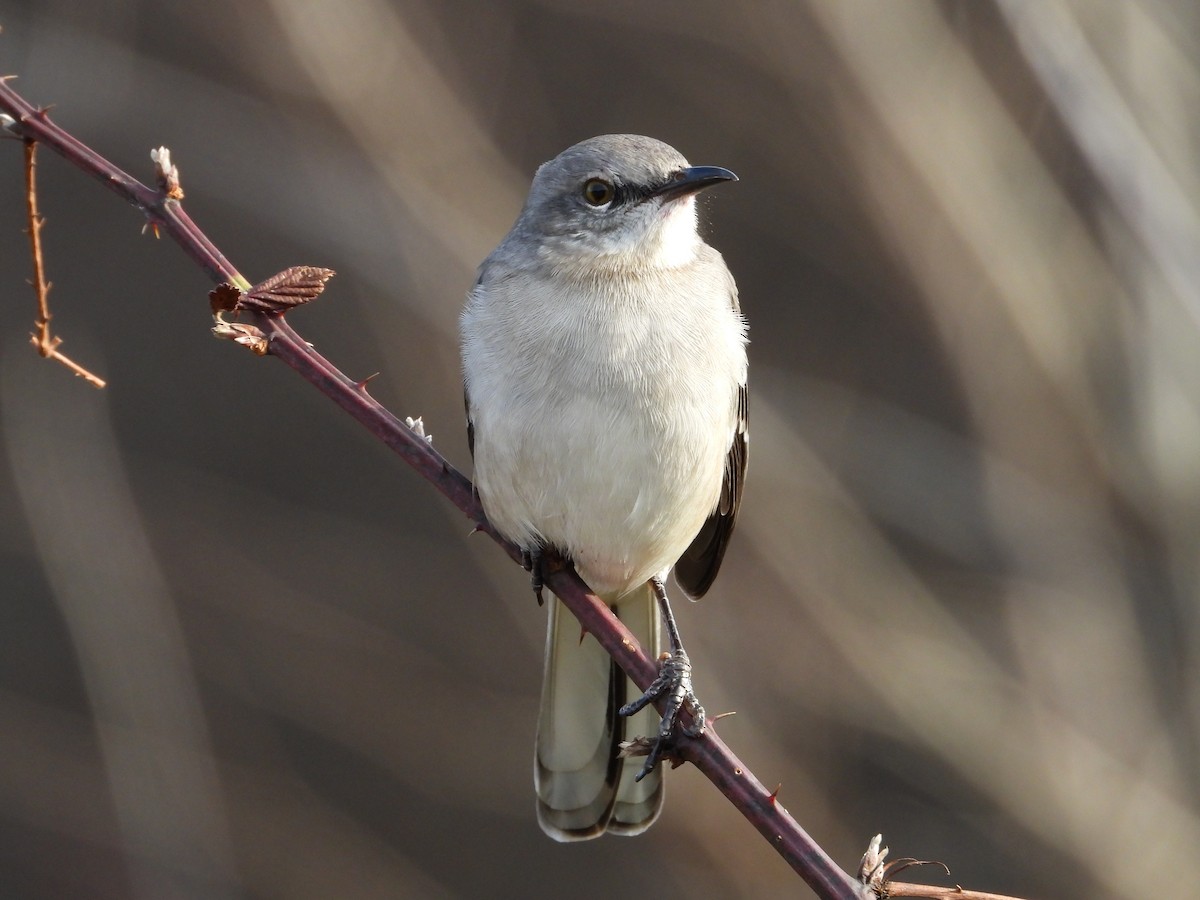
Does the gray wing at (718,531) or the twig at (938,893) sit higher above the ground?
the gray wing at (718,531)

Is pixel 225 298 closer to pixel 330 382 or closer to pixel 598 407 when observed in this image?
pixel 330 382

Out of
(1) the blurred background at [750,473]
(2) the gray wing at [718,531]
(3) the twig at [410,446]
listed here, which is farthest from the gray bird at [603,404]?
(1) the blurred background at [750,473]

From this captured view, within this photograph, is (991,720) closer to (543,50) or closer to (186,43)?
(543,50)

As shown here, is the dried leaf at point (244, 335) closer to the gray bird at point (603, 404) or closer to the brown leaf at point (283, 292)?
the brown leaf at point (283, 292)

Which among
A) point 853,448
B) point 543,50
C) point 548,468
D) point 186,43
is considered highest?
point 543,50

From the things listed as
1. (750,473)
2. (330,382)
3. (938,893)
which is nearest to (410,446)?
(330,382)

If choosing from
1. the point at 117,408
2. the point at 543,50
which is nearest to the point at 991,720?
the point at 543,50

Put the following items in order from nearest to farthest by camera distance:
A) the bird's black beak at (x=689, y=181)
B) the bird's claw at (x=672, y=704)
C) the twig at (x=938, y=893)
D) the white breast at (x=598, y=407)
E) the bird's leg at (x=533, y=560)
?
1. the twig at (x=938, y=893)
2. the bird's claw at (x=672, y=704)
3. the white breast at (x=598, y=407)
4. the bird's black beak at (x=689, y=181)
5. the bird's leg at (x=533, y=560)

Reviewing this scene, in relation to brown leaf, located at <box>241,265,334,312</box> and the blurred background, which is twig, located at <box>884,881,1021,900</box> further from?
the blurred background
